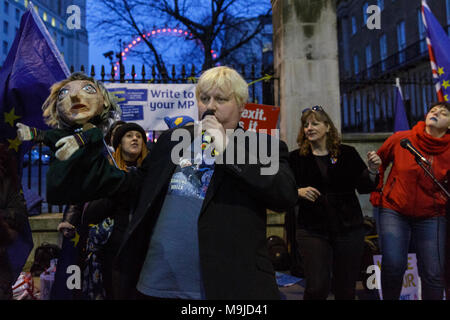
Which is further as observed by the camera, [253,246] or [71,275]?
[71,275]

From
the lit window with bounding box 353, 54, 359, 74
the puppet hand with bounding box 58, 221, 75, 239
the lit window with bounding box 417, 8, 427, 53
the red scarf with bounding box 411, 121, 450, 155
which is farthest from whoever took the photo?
the lit window with bounding box 353, 54, 359, 74

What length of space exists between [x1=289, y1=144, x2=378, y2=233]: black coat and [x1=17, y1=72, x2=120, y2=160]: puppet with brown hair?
6.72 ft

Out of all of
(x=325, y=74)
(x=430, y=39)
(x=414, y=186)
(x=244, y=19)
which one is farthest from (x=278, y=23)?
(x=244, y=19)

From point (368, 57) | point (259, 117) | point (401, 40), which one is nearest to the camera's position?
point (259, 117)

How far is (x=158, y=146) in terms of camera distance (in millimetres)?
1857

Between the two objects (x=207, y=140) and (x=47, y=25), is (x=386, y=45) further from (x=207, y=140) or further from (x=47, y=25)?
(x=47, y=25)

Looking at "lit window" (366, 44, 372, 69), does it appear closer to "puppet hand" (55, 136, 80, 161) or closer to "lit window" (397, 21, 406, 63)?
"lit window" (397, 21, 406, 63)

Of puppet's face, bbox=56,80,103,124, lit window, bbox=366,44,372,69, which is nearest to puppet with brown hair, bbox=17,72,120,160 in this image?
puppet's face, bbox=56,80,103,124

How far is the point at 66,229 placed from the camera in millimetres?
2967

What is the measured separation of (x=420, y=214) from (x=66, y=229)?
315 cm

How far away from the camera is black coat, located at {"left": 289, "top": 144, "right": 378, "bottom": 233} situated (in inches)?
129

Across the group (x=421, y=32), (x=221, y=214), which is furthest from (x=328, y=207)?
(x=421, y=32)

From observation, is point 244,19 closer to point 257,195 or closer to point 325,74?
point 325,74

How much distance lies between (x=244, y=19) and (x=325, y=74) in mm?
11943
